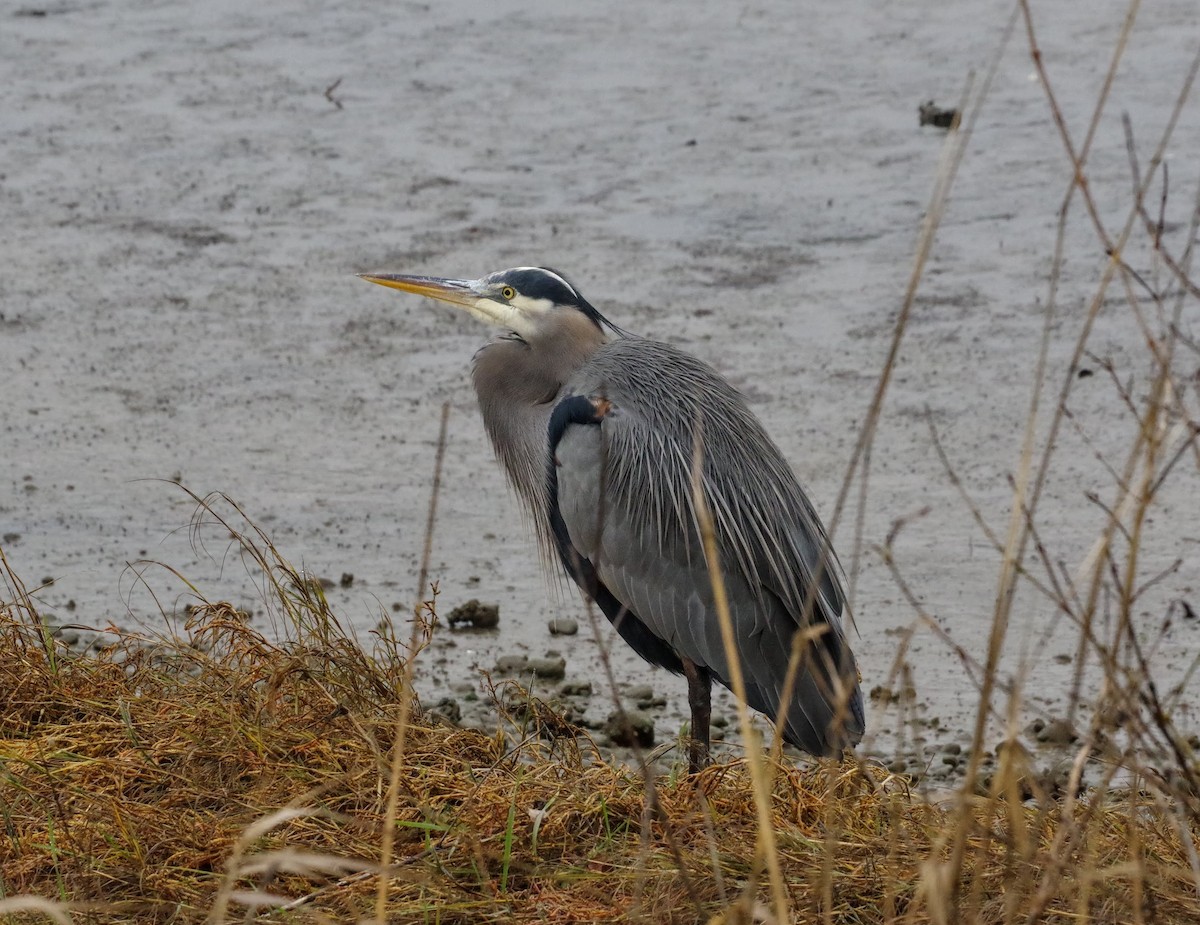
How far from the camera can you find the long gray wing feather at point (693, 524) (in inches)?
174

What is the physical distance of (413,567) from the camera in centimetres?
589

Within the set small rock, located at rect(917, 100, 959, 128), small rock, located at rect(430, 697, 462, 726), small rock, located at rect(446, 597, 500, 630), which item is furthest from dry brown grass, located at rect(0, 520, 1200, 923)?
small rock, located at rect(917, 100, 959, 128)

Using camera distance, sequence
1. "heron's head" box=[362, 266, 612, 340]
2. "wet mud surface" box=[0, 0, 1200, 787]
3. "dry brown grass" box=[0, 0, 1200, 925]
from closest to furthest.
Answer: "dry brown grass" box=[0, 0, 1200, 925] → "heron's head" box=[362, 266, 612, 340] → "wet mud surface" box=[0, 0, 1200, 787]

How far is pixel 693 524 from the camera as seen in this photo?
4.45m

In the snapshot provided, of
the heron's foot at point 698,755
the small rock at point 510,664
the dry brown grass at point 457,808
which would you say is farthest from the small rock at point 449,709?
the heron's foot at point 698,755

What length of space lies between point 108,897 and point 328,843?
398 mm

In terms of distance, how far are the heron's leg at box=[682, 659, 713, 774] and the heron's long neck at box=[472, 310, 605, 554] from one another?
0.60 m

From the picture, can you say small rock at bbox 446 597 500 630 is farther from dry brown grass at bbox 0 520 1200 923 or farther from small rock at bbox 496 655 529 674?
dry brown grass at bbox 0 520 1200 923

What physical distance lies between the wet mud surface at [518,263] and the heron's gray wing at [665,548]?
0.37 metres

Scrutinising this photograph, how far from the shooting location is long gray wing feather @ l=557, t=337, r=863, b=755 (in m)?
4.41

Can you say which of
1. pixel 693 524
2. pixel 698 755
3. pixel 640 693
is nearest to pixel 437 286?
pixel 693 524

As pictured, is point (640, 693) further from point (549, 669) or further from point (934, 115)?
point (934, 115)

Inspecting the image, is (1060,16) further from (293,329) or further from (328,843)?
(328,843)

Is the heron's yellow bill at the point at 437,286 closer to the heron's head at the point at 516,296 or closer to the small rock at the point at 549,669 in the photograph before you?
the heron's head at the point at 516,296
